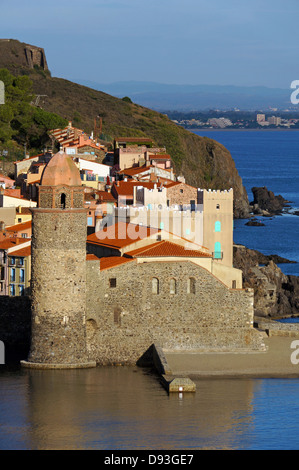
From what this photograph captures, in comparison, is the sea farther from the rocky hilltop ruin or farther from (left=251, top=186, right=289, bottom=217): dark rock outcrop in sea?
the rocky hilltop ruin

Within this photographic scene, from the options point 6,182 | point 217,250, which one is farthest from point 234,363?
point 6,182

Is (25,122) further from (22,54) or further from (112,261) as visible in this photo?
(22,54)

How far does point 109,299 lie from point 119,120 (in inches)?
3397

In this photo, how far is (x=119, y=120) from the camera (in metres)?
128

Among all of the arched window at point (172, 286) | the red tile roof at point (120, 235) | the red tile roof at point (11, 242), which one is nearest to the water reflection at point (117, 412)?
the arched window at point (172, 286)

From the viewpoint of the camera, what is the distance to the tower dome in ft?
138

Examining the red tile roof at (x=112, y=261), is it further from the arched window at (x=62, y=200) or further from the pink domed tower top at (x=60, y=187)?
the arched window at (x=62, y=200)

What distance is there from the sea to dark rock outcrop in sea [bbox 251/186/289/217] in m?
77.2

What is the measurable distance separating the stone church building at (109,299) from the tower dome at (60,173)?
0.03 meters

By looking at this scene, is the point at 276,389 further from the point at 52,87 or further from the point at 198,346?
the point at 52,87

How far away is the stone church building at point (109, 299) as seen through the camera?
41625 millimetres

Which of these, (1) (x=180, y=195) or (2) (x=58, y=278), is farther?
(1) (x=180, y=195)

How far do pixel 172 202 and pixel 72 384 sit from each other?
61.0ft
